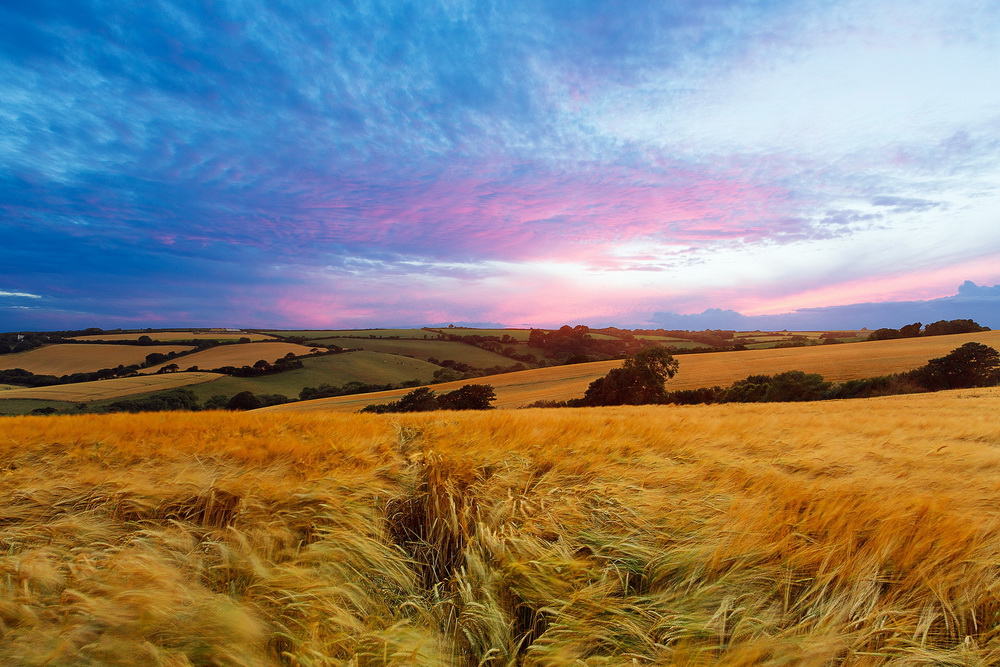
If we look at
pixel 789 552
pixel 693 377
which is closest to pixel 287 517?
pixel 789 552

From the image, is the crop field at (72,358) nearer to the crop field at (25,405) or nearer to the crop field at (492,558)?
the crop field at (25,405)

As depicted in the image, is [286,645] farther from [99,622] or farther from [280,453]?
[280,453]

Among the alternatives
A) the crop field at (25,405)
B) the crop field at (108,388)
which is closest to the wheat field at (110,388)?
the crop field at (108,388)

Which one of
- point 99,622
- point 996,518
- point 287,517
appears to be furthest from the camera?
point 287,517

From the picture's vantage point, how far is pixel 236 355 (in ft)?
227

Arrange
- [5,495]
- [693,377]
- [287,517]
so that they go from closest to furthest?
[287,517]
[5,495]
[693,377]

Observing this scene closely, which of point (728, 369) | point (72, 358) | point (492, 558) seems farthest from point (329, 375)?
point (492, 558)

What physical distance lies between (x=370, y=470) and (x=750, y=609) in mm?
2544

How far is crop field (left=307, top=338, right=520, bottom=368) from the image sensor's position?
7700cm

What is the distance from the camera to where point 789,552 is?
1.95 m

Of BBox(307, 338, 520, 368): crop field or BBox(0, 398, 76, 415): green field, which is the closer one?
BBox(0, 398, 76, 415): green field

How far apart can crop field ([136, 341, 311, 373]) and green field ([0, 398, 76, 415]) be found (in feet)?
64.0

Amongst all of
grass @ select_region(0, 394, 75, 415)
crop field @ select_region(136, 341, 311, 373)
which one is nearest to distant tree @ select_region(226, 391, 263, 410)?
grass @ select_region(0, 394, 75, 415)

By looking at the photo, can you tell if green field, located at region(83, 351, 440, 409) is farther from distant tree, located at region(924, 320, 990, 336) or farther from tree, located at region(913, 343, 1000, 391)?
distant tree, located at region(924, 320, 990, 336)
